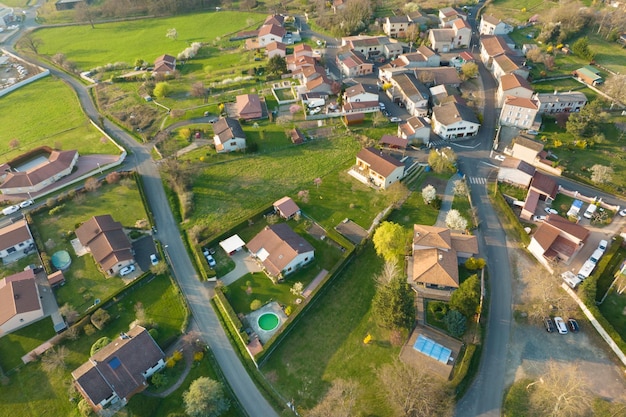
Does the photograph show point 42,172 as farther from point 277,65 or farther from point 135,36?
point 135,36

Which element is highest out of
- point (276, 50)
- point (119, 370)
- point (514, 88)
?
point (276, 50)

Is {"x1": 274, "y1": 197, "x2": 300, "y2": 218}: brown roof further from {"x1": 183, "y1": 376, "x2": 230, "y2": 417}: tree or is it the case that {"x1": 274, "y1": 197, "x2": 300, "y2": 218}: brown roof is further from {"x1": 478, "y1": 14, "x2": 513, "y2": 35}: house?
{"x1": 478, "y1": 14, "x2": 513, "y2": 35}: house

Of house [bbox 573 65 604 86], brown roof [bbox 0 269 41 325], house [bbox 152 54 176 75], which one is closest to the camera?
brown roof [bbox 0 269 41 325]

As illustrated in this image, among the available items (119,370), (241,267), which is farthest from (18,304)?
(241,267)

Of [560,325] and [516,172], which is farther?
[516,172]

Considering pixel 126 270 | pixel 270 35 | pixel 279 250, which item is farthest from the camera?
pixel 270 35

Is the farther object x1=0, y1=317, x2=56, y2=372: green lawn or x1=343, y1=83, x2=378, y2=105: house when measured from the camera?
x1=343, y1=83, x2=378, y2=105: house

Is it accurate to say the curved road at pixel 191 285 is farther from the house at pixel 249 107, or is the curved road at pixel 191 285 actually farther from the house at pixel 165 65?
the house at pixel 165 65

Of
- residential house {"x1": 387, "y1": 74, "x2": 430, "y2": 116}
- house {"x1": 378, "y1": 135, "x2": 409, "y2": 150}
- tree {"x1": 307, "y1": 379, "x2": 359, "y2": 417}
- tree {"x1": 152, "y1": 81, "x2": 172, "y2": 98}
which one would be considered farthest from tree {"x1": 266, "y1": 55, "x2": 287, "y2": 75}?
tree {"x1": 307, "y1": 379, "x2": 359, "y2": 417}
